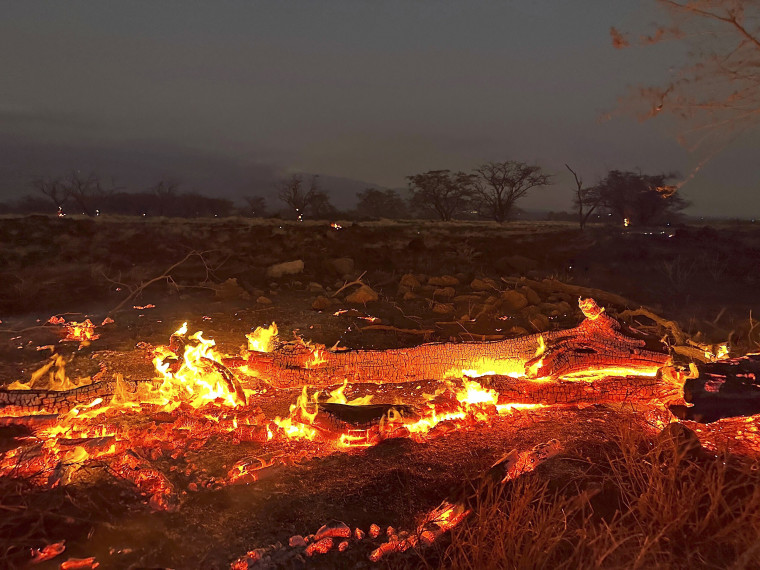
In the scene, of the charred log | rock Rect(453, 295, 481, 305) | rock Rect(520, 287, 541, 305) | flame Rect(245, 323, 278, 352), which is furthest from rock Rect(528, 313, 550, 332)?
flame Rect(245, 323, 278, 352)

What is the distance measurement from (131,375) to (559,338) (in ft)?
14.0

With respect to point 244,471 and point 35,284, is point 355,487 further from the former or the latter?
point 35,284

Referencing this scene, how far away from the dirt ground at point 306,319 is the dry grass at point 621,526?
0.92 ft

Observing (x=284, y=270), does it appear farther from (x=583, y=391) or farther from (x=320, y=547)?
(x=320, y=547)

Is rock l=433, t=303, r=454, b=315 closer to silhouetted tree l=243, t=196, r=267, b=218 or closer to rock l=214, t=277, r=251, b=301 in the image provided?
rock l=214, t=277, r=251, b=301

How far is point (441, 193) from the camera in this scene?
44.2 meters

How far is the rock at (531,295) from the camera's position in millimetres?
7883

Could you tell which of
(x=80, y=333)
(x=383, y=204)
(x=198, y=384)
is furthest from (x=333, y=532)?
(x=383, y=204)

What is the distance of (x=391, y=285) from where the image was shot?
10336mm

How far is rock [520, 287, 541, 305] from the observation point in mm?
7883

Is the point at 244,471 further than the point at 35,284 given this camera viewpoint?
No

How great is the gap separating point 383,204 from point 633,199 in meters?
26.6

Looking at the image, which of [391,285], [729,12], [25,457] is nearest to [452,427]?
[25,457]

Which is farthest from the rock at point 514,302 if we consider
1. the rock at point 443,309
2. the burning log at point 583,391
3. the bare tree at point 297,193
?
the bare tree at point 297,193
